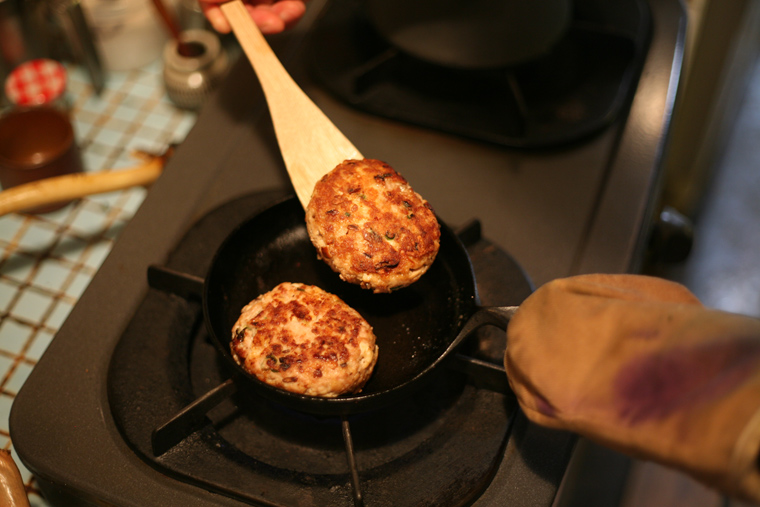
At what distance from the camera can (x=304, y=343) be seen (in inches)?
28.8

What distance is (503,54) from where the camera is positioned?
102cm

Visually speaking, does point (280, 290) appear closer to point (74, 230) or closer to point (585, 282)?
point (585, 282)

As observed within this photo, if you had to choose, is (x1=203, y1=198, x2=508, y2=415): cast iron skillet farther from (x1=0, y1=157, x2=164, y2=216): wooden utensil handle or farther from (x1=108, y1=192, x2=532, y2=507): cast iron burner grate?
(x1=0, y1=157, x2=164, y2=216): wooden utensil handle

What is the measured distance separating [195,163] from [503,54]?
22.4 inches

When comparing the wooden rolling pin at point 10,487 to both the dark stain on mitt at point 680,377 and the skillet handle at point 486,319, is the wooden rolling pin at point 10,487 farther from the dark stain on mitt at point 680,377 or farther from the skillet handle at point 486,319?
the dark stain on mitt at point 680,377

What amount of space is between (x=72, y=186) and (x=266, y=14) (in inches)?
17.8

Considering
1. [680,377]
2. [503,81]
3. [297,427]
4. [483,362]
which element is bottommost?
[297,427]

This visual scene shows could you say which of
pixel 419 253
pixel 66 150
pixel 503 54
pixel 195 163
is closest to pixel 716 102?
pixel 503 54

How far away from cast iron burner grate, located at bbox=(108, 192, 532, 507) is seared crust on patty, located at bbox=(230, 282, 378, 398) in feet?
0.16

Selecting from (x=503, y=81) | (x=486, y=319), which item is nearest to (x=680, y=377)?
(x=486, y=319)

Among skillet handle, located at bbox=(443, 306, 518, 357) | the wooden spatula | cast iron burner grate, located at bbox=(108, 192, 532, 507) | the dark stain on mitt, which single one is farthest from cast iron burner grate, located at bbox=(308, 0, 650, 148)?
the dark stain on mitt

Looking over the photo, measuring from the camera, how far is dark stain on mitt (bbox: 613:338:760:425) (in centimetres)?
46

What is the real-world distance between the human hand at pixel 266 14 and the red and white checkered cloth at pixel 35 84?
376 mm

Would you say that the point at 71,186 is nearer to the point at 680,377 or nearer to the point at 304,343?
the point at 304,343
